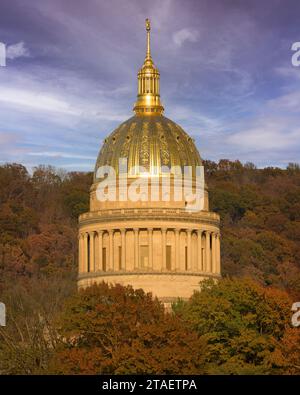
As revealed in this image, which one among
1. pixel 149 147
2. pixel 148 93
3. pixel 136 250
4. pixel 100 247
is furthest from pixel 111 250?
pixel 148 93

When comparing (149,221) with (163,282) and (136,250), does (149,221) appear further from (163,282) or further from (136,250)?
(163,282)

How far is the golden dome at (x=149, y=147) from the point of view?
13075 cm

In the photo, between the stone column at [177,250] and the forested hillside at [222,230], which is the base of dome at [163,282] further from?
the forested hillside at [222,230]

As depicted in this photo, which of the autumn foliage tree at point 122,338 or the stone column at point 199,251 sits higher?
the stone column at point 199,251

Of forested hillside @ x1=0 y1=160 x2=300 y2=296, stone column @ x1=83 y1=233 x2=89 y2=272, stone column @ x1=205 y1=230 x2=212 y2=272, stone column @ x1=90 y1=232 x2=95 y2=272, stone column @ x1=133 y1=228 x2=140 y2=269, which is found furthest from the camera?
forested hillside @ x1=0 y1=160 x2=300 y2=296

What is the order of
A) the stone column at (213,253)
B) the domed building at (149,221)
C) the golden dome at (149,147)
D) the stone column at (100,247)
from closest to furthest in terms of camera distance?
the domed building at (149,221), the stone column at (100,247), the golden dome at (149,147), the stone column at (213,253)

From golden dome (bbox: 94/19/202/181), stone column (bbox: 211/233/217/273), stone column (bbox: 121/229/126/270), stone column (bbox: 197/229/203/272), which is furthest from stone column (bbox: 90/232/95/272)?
stone column (bbox: 211/233/217/273)

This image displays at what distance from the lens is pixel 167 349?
84.1 metres

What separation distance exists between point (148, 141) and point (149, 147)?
0.70m

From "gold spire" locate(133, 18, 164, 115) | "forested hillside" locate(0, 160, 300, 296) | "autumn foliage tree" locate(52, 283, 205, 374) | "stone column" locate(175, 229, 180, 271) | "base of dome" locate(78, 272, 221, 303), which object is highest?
"gold spire" locate(133, 18, 164, 115)

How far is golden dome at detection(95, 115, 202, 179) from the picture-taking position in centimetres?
13075

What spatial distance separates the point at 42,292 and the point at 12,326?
1474 inches

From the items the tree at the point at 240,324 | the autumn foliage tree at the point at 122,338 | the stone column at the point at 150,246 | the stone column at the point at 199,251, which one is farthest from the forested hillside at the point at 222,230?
the autumn foliage tree at the point at 122,338

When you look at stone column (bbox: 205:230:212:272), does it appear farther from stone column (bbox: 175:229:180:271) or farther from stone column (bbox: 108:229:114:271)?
stone column (bbox: 108:229:114:271)
